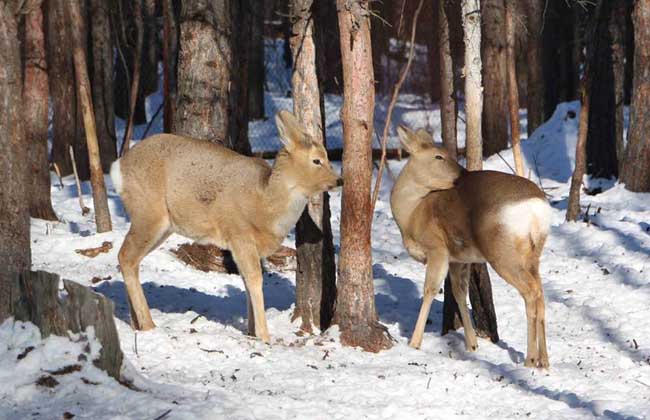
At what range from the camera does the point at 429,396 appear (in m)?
7.36

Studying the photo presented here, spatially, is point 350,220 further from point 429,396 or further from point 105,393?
point 105,393

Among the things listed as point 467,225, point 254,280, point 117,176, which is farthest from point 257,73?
point 254,280

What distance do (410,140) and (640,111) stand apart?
21.6 ft

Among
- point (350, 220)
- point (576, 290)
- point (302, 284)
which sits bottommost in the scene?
point (576, 290)

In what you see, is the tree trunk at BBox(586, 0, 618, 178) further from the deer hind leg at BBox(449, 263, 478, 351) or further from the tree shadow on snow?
the deer hind leg at BBox(449, 263, 478, 351)

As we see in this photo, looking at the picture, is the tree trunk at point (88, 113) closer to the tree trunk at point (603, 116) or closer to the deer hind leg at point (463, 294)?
the deer hind leg at point (463, 294)

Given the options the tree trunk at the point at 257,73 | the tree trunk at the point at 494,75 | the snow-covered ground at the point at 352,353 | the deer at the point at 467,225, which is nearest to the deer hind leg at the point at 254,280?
the snow-covered ground at the point at 352,353

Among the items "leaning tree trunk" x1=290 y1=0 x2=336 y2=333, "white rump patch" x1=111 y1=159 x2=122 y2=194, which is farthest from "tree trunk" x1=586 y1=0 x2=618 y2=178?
"white rump patch" x1=111 y1=159 x2=122 y2=194

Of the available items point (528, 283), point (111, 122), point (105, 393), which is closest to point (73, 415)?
point (105, 393)

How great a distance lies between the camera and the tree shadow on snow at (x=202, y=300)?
1020cm

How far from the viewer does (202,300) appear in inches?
428

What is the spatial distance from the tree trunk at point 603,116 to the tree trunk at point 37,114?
9345 mm

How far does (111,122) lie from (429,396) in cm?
1550

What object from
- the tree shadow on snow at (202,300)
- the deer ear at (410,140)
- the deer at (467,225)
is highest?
the deer ear at (410,140)
